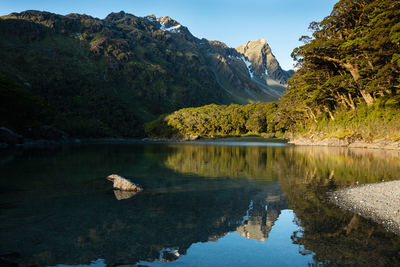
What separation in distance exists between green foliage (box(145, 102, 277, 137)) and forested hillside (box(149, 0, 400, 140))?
166ft

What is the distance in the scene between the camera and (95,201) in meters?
14.5

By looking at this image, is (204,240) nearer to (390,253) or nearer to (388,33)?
(390,253)

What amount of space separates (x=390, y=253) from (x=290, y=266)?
3.15m

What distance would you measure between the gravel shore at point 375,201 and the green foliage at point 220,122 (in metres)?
107

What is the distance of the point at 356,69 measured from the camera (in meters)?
56.1

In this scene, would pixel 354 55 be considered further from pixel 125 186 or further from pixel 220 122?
pixel 220 122

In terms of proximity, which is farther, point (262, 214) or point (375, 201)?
point (375, 201)

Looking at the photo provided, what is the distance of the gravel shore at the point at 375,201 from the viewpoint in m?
10.7

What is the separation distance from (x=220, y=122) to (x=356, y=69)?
9561 centimetres

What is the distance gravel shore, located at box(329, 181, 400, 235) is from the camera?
10734 mm

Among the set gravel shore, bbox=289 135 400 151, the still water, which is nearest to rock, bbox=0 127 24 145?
the still water

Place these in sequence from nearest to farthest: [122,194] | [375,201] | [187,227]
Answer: [187,227] → [375,201] → [122,194]

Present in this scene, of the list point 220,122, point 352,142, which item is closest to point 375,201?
point 352,142

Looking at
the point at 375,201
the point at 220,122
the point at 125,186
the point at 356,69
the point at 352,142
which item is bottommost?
the point at 125,186
